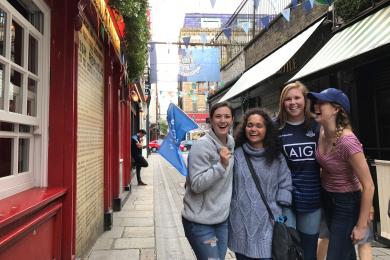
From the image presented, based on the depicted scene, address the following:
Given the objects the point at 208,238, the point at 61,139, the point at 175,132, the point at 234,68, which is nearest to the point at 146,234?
the point at 175,132

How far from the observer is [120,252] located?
5.43 metres

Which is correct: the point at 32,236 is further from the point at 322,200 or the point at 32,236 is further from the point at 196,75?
the point at 196,75

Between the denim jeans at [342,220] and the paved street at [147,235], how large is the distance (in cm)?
247

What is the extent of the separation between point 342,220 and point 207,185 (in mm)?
1044

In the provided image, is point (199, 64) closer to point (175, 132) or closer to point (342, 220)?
point (175, 132)

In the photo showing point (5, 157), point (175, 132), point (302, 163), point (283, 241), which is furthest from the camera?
point (175, 132)

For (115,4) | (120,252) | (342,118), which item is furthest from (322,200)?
(115,4)

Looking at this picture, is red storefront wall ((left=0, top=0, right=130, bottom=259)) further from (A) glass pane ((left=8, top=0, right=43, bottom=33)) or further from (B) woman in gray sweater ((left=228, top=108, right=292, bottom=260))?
(B) woman in gray sweater ((left=228, top=108, right=292, bottom=260))

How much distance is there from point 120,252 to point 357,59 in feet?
13.8

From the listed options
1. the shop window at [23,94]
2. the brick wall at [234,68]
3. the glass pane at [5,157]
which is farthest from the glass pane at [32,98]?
the brick wall at [234,68]

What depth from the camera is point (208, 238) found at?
2.87 metres

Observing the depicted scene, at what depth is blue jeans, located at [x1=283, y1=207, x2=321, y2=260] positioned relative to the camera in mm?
3064

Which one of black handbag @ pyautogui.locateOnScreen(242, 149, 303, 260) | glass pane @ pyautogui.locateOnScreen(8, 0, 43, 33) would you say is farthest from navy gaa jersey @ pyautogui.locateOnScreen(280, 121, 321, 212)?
glass pane @ pyautogui.locateOnScreen(8, 0, 43, 33)

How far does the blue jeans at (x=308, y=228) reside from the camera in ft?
10.1
